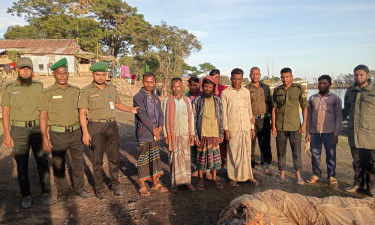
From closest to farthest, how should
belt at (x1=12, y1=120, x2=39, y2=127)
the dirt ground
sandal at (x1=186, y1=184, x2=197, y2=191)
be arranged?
the dirt ground, belt at (x1=12, y1=120, x2=39, y2=127), sandal at (x1=186, y1=184, x2=197, y2=191)

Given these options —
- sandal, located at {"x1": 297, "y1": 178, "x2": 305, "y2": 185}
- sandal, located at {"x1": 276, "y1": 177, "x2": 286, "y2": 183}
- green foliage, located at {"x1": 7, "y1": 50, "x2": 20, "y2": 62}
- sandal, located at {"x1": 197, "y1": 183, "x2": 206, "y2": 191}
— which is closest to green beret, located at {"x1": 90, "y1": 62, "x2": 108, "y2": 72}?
sandal, located at {"x1": 197, "y1": 183, "x2": 206, "y2": 191}

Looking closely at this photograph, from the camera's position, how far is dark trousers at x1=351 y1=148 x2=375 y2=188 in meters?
4.01

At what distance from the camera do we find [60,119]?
3.64 metres

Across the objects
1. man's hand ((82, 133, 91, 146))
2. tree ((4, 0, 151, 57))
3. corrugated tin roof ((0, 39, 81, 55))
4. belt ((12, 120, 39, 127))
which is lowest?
man's hand ((82, 133, 91, 146))

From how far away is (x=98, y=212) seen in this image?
3461mm

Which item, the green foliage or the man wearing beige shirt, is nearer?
the man wearing beige shirt

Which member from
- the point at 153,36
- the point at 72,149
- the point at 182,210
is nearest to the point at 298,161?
the point at 182,210

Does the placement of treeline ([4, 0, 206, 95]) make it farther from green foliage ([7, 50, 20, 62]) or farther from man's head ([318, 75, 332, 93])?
man's head ([318, 75, 332, 93])

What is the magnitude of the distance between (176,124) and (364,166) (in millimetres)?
3230

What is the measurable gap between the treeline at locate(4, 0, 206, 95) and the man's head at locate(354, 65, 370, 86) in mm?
25114

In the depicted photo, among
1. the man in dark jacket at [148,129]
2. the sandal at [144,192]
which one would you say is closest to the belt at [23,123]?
the man in dark jacket at [148,129]

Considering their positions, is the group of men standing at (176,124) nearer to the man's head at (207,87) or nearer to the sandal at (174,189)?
the man's head at (207,87)

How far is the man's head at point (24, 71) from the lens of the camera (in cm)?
357

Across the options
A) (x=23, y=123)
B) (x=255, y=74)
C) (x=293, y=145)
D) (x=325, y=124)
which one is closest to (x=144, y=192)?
(x=23, y=123)
